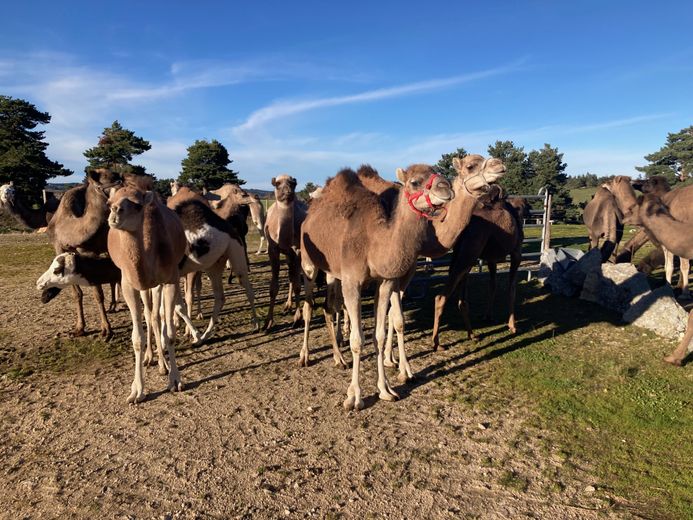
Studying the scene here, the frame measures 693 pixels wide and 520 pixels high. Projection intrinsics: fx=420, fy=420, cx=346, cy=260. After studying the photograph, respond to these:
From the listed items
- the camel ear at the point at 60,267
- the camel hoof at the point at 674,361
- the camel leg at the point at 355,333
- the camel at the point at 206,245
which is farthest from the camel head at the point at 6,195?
the camel hoof at the point at 674,361

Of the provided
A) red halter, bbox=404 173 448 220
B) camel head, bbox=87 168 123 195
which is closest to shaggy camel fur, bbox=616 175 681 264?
red halter, bbox=404 173 448 220

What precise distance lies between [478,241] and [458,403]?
322 centimetres

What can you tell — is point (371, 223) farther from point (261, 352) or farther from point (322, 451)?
point (261, 352)

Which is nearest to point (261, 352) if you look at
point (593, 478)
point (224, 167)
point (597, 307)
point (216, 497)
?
point (216, 497)

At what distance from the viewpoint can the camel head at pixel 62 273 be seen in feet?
22.3

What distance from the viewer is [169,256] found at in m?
5.25

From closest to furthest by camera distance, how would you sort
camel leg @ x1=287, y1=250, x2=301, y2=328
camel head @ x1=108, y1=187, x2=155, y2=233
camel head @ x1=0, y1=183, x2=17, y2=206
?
camel head @ x1=108, y1=187, x2=155, y2=233 < camel leg @ x1=287, y1=250, x2=301, y2=328 < camel head @ x1=0, y1=183, x2=17, y2=206

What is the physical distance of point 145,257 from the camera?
484cm

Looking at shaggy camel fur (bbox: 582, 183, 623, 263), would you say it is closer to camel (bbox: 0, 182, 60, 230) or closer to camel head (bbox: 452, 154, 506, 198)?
camel head (bbox: 452, 154, 506, 198)

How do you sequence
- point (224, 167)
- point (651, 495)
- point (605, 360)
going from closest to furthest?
point (651, 495)
point (605, 360)
point (224, 167)

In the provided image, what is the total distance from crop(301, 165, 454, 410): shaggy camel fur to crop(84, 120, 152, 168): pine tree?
102 feet

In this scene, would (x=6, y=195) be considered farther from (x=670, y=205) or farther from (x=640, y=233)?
(x=640, y=233)

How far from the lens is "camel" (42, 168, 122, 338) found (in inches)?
273

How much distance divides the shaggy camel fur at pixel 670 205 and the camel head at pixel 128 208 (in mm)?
7608
